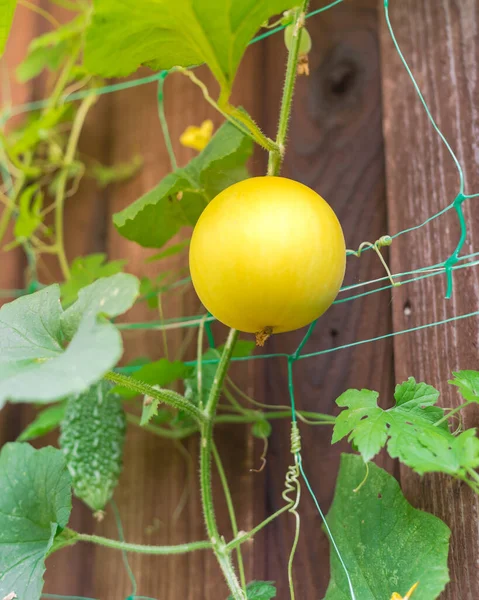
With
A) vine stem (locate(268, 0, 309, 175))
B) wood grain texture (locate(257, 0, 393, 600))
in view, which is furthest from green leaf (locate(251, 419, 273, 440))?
vine stem (locate(268, 0, 309, 175))

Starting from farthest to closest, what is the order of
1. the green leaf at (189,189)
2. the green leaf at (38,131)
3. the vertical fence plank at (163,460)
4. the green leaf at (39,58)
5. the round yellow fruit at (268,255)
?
the green leaf at (39,58), the green leaf at (38,131), the vertical fence plank at (163,460), the green leaf at (189,189), the round yellow fruit at (268,255)

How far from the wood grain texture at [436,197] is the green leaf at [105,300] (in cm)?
40

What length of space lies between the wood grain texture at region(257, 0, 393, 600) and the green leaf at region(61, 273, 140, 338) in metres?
0.41

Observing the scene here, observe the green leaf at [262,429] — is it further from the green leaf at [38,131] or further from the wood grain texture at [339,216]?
the green leaf at [38,131]

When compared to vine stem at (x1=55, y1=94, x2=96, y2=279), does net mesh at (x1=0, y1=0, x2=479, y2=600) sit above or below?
below

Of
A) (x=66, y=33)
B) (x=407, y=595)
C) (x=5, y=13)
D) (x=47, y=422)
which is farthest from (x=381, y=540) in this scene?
(x=66, y=33)

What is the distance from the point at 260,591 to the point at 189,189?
52 cm

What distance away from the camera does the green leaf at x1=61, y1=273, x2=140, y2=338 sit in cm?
Result: 53

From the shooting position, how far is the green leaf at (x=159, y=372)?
0.84 metres

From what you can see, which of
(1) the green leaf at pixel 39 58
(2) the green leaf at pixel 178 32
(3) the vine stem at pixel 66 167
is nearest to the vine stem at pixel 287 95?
(2) the green leaf at pixel 178 32

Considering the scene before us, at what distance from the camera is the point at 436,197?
823 mm

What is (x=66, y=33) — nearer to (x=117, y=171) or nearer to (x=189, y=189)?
(x=117, y=171)

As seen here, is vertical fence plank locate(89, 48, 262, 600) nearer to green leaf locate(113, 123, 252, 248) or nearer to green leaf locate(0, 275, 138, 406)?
green leaf locate(113, 123, 252, 248)

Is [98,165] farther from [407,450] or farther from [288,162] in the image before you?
[407,450]
